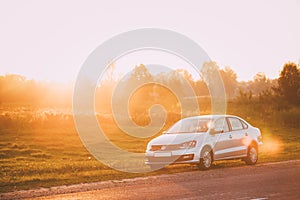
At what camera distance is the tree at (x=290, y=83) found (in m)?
54.1

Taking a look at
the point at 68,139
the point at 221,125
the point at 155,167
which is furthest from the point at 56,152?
the point at 221,125

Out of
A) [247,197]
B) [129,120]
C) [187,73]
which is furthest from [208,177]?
[187,73]

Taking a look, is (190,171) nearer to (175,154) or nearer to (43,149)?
(175,154)

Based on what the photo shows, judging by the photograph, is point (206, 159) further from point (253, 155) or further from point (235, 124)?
point (253, 155)

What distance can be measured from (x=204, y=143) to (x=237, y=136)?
74.2 inches

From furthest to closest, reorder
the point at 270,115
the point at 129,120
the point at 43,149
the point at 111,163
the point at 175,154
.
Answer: the point at 270,115, the point at 129,120, the point at 43,149, the point at 111,163, the point at 175,154

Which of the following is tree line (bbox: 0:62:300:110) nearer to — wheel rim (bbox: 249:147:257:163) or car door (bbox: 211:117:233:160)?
wheel rim (bbox: 249:147:257:163)

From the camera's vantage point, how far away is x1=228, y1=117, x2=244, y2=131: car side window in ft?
51.5

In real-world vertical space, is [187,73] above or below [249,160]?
above

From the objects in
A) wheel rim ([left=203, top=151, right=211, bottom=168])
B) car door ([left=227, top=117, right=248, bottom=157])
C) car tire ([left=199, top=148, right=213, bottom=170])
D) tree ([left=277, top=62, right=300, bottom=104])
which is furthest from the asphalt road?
tree ([left=277, top=62, right=300, bottom=104])

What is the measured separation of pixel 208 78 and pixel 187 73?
3281 centimetres

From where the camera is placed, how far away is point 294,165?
571 inches

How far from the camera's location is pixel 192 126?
15039mm

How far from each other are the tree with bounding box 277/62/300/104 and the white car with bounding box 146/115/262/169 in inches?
1566
